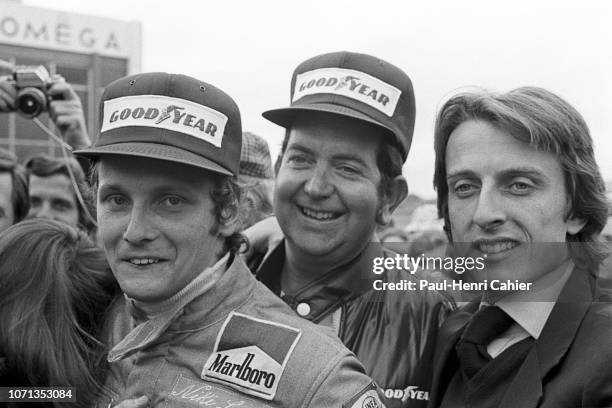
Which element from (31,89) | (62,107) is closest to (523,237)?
(62,107)

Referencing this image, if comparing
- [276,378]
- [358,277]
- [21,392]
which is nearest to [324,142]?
[358,277]

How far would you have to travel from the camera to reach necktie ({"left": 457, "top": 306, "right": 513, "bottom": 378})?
1.64 meters

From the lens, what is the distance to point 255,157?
120 inches

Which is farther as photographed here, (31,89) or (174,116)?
(31,89)

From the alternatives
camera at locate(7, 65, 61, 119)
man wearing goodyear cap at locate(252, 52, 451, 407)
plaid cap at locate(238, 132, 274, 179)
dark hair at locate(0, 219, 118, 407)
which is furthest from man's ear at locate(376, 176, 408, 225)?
camera at locate(7, 65, 61, 119)

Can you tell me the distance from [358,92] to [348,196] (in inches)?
12.8

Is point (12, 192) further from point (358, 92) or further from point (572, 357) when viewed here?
point (572, 357)

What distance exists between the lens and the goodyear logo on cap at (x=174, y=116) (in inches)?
67.2

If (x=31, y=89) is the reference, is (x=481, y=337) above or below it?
below

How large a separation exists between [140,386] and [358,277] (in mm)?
736

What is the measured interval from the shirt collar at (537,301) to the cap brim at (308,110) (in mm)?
673

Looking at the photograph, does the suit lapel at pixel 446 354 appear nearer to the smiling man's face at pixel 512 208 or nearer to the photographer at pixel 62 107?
the smiling man's face at pixel 512 208

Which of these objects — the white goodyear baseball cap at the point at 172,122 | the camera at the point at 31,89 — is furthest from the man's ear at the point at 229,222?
the camera at the point at 31,89

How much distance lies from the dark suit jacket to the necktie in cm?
14
